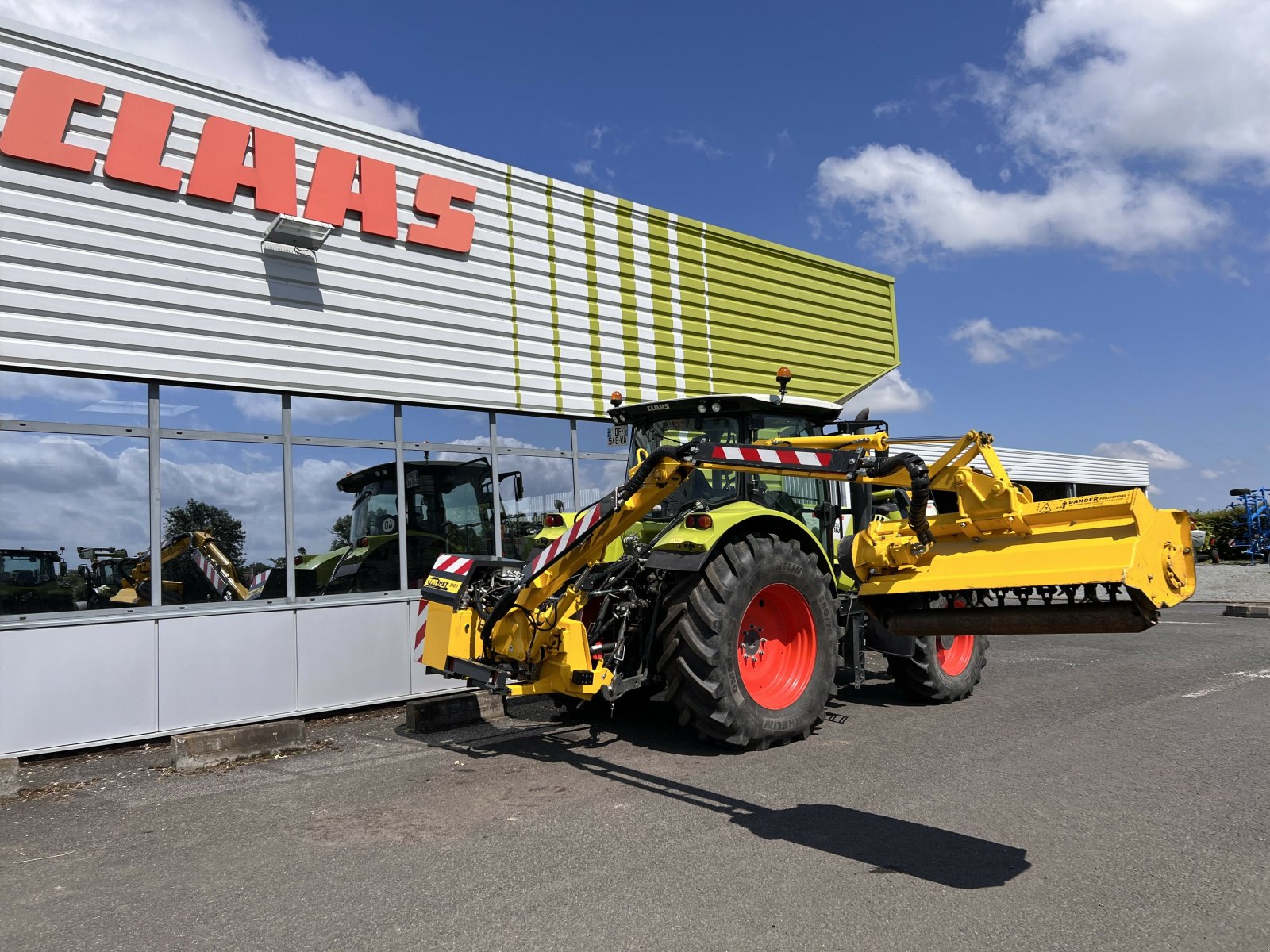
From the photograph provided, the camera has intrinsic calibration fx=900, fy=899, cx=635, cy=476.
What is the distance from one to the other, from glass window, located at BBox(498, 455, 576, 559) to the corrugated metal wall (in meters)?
0.58

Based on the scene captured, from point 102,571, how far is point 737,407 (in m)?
4.90

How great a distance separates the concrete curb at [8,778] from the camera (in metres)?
5.39

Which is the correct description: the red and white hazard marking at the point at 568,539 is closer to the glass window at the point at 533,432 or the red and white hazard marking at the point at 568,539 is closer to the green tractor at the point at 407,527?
the green tractor at the point at 407,527

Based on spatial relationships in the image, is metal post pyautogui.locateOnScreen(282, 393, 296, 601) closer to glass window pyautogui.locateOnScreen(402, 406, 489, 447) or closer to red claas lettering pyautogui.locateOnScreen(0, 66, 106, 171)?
glass window pyautogui.locateOnScreen(402, 406, 489, 447)

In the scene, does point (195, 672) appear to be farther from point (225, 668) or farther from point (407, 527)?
point (407, 527)

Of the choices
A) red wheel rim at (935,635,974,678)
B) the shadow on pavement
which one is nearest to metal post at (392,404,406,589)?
the shadow on pavement

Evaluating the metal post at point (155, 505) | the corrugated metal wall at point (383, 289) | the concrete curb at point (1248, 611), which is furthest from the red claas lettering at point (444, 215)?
the concrete curb at point (1248, 611)

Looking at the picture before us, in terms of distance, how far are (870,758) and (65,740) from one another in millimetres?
5493

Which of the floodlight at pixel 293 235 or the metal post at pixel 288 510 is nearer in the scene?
the floodlight at pixel 293 235

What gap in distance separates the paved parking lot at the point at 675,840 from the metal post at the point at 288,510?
160 centimetres

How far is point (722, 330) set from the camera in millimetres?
11305

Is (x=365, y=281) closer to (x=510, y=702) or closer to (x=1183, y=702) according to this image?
(x=510, y=702)

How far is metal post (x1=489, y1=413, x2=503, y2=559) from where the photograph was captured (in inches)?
351

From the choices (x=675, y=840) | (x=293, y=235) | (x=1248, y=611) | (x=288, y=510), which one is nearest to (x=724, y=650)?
(x=675, y=840)
